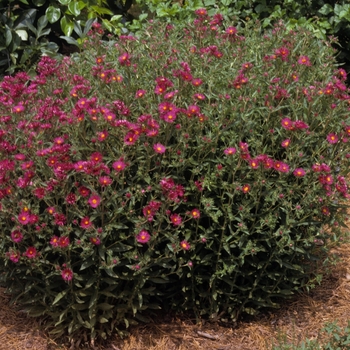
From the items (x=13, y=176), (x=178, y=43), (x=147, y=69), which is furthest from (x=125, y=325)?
(x=178, y=43)

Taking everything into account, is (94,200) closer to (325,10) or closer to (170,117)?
(170,117)

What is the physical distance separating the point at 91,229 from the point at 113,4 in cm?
343

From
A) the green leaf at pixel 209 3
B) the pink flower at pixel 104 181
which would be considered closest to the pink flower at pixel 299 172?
the pink flower at pixel 104 181

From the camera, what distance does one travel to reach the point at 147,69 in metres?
3.29

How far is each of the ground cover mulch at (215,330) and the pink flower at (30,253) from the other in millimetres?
627

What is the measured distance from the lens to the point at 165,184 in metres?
2.65

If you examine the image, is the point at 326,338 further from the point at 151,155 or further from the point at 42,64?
the point at 42,64

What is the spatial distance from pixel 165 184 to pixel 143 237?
24cm

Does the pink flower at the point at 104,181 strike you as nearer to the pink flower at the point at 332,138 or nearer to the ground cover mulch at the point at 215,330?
the ground cover mulch at the point at 215,330

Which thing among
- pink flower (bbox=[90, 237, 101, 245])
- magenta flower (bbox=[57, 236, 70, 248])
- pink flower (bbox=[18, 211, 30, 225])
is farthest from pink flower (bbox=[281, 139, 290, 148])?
pink flower (bbox=[18, 211, 30, 225])

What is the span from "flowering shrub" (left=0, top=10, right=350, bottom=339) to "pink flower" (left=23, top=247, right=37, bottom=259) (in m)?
0.02

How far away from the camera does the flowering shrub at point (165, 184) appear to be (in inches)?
106

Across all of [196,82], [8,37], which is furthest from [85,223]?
[8,37]

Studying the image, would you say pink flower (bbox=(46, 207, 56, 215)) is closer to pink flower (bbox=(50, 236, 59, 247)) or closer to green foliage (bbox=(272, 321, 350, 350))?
pink flower (bbox=(50, 236, 59, 247))
